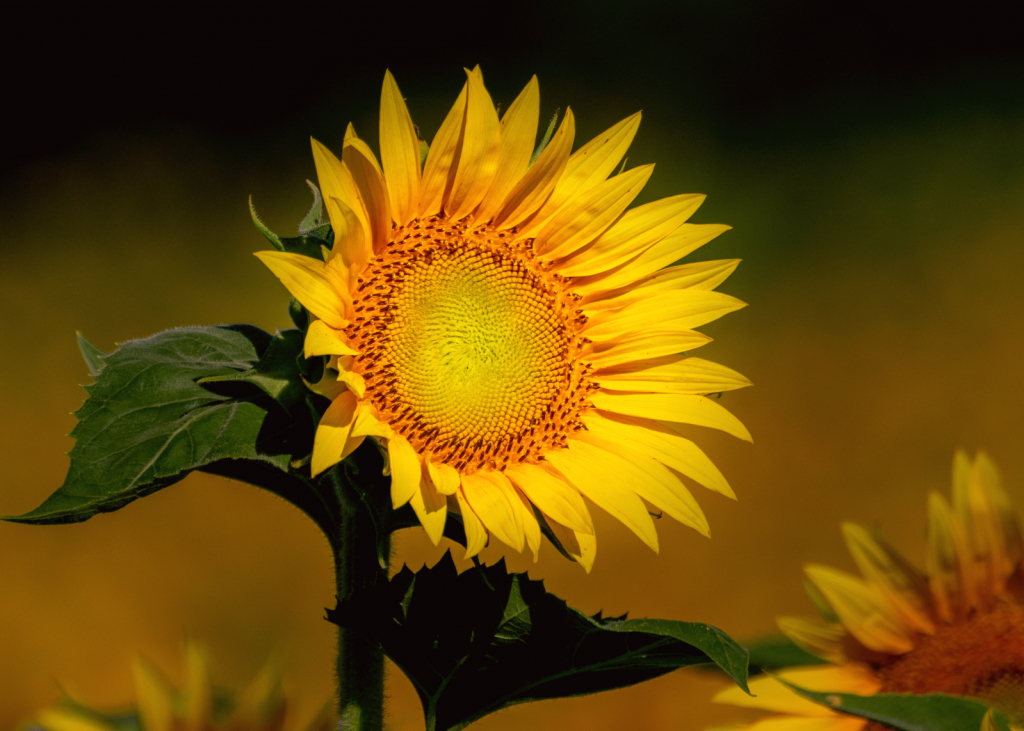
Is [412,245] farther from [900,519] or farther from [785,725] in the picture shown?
[900,519]

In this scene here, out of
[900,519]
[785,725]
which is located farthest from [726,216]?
[785,725]

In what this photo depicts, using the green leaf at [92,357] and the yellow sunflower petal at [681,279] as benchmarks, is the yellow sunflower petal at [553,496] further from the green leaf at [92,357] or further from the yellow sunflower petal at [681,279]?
the green leaf at [92,357]

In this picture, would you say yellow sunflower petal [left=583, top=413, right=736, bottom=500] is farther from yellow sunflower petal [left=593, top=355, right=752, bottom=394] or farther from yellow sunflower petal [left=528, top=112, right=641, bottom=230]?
yellow sunflower petal [left=528, top=112, right=641, bottom=230]

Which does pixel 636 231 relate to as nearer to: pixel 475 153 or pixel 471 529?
pixel 475 153

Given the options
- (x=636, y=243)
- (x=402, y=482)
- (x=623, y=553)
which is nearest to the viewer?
(x=402, y=482)

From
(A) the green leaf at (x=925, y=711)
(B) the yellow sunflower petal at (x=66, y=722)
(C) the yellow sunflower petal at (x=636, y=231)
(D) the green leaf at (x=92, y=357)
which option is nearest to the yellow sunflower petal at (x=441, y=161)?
(C) the yellow sunflower petal at (x=636, y=231)
